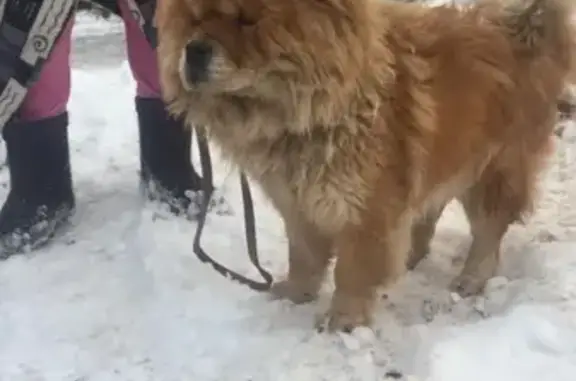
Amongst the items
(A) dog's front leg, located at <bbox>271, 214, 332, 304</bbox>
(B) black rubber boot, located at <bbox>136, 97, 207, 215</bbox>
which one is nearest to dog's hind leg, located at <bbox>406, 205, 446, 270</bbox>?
(A) dog's front leg, located at <bbox>271, 214, 332, 304</bbox>

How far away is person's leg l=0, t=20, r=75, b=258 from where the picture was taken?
2816 mm

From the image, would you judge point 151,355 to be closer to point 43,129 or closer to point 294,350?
point 294,350

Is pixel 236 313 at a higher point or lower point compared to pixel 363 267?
lower

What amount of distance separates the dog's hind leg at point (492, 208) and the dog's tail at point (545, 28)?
280 millimetres

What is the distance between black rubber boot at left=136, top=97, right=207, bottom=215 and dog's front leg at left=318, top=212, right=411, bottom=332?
84cm

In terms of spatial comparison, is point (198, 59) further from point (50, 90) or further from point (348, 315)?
point (50, 90)

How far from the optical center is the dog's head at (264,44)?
190 cm

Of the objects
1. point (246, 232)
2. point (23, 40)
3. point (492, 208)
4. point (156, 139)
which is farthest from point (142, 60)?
point (492, 208)

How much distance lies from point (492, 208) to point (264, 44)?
986mm

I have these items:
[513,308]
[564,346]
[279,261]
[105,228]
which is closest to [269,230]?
[279,261]

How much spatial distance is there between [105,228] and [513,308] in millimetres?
1353

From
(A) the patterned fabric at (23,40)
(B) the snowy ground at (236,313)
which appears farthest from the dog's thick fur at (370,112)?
(A) the patterned fabric at (23,40)

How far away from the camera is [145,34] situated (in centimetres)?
281

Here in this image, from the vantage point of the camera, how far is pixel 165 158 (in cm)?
304
